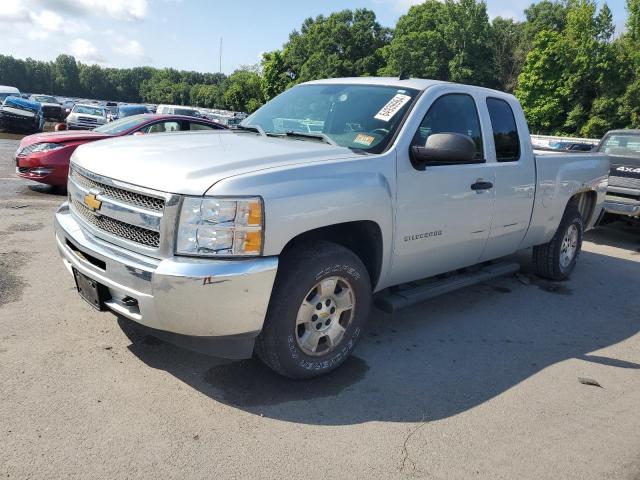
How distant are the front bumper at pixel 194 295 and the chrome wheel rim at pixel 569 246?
4470 millimetres

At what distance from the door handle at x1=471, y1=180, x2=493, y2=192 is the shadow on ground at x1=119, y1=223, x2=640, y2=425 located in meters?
1.22

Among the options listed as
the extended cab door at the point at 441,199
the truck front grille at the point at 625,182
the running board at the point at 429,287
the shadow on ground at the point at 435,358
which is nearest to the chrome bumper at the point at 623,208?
the truck front grille at the point at 625,182

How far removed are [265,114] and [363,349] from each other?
2229 millimetres

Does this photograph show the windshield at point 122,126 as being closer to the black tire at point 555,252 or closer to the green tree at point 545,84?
the black tire at point 555,252

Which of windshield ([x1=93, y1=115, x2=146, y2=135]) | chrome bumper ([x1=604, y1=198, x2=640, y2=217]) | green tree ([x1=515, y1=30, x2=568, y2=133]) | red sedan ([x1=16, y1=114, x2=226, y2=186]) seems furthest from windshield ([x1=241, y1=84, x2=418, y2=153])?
green tree ([x1=515, y1=30, x2=568, y2=133])

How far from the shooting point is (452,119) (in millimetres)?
4359

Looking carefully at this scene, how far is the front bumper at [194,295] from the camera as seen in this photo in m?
2.79

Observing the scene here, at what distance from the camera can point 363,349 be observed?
4031 mm

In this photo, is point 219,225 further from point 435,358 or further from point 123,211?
point 435,358

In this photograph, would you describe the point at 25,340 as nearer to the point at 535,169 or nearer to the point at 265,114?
the point at 265,114

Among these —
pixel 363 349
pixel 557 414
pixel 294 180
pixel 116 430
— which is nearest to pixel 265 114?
pixel 294 180

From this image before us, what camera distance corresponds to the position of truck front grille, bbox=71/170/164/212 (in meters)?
2.93

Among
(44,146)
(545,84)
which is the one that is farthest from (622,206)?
(545,84)

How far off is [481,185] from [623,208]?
214 inches
